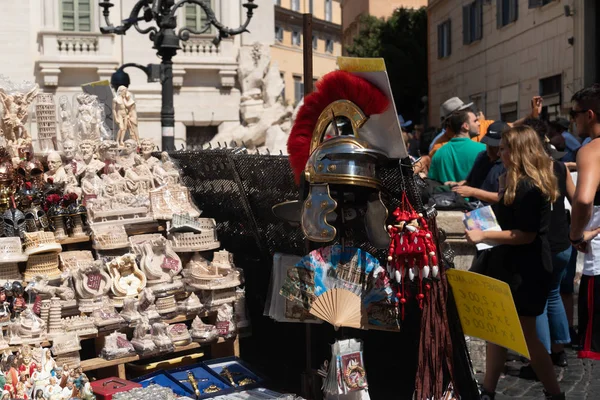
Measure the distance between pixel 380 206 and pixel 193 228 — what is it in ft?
5.88

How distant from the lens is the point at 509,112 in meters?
19.6

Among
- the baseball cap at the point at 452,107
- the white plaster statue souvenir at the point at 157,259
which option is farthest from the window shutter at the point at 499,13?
the white plaster statue souvenir at the point at 157,259

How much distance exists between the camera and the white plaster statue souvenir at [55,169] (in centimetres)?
560

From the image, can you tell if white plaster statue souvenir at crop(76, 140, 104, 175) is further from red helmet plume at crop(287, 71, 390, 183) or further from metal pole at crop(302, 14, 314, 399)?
red helmet plume at crop(287, 71, 390, 183)

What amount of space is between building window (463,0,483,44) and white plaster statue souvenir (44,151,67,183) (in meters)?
17.7

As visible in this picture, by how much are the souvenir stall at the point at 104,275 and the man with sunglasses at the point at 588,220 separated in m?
1.86

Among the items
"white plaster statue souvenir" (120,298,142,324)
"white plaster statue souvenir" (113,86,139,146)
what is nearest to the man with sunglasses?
"white plaster statue souvenir" (120,298,142,324)

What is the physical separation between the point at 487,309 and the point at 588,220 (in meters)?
0.84

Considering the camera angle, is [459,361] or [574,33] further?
[574,33]

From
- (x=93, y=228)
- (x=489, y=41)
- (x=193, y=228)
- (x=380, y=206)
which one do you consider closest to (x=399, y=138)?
(x=380, y=206)

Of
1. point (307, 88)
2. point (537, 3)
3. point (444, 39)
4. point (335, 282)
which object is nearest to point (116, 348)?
point (335, 282)

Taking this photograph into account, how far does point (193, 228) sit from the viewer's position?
5.28m

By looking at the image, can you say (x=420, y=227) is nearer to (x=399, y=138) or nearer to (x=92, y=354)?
(x=399, y=138)

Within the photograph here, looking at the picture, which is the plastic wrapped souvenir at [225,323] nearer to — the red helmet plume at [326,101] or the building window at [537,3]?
the red helmet plume at [326,101]
